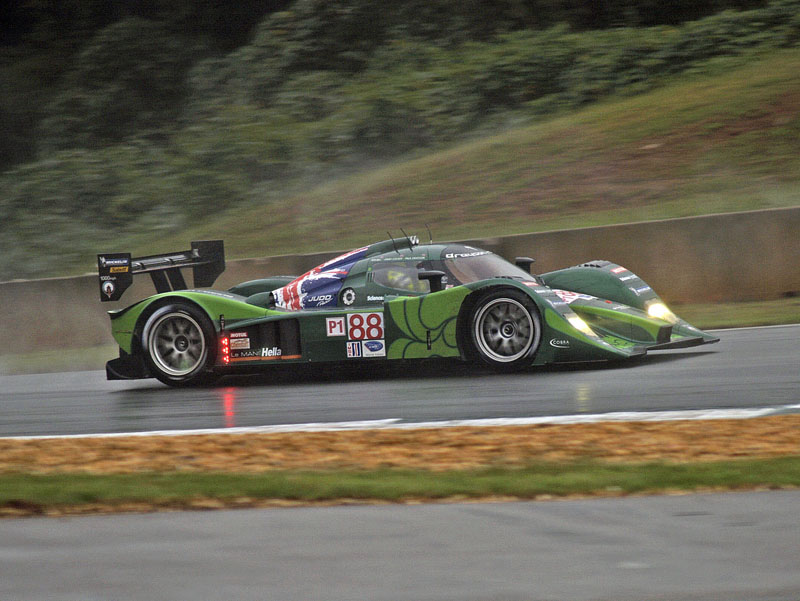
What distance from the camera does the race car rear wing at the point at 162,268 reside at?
10703mm

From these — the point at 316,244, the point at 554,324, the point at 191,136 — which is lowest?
the point at 554,324

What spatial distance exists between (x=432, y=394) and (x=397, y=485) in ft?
11.0

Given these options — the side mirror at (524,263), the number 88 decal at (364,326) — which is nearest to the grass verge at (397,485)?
the number 88 decal at (364,326)

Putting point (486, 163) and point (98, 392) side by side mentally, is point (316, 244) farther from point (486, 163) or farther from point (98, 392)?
point (98, 392)

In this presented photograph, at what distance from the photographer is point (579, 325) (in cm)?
906

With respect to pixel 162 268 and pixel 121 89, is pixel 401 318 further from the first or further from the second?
pixel 121 89

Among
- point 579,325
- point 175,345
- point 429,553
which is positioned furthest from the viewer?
point 175,345

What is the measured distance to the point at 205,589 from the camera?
3.96 m

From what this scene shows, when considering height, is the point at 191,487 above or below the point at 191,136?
below

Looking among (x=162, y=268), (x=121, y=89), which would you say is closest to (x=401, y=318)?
(x=162, y=268)

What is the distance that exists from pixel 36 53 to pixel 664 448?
3555 centimetres

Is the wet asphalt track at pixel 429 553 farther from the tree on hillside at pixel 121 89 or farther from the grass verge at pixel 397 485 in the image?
the tree on hillside at pixel 121 89

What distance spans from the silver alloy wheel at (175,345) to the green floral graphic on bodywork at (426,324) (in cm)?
196

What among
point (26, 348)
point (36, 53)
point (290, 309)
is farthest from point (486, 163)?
point (36, 53)
